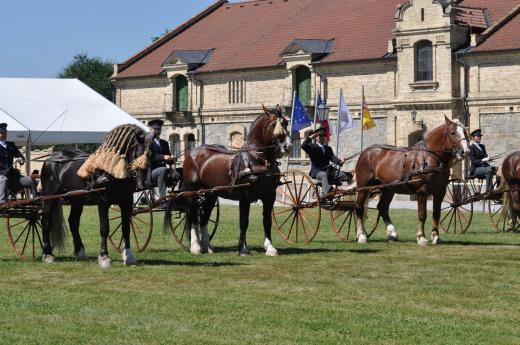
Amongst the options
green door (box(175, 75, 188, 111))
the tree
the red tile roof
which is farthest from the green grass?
the tree

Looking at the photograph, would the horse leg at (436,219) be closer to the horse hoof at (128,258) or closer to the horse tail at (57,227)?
the horse hoof at (128,258)

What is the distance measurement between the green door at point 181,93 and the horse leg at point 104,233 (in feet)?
153

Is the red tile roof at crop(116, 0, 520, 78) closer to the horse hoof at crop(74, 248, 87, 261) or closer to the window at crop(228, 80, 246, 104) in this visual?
the window at crop(228, 80, 246, 104)

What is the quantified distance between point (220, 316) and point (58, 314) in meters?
1.69

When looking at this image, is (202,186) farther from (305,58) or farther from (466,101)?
(305,58)

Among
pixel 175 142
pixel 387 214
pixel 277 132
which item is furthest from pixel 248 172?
pixel 175 142

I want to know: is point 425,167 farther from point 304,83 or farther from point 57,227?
point 304,83

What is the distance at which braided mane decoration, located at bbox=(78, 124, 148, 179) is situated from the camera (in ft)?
54.4

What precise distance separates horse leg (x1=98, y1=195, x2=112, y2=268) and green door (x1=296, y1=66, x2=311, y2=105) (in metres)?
40.0

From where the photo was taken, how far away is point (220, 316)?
1173 cm

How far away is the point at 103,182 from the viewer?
16828 mm

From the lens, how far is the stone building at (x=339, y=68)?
4962 centimetres

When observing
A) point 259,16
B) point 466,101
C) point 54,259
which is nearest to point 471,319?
point 54,259

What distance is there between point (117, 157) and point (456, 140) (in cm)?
707
